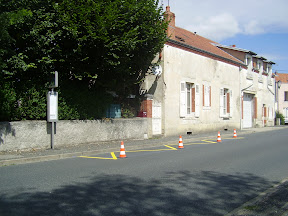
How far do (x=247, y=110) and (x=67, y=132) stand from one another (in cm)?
2204

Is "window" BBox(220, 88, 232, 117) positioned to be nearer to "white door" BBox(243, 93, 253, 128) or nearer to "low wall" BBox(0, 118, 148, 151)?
"white door" BBox(243, 93, 253, 128)

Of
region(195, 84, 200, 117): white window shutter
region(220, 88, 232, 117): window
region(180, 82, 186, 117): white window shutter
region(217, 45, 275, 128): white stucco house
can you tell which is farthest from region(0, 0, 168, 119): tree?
region(217, 45, 275, 128): white stucco house

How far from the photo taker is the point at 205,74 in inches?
891

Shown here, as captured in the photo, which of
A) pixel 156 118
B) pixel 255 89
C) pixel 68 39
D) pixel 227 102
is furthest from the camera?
pixel 255 89

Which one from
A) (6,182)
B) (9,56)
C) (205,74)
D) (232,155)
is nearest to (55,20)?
(9,56)

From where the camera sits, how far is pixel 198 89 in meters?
21.5

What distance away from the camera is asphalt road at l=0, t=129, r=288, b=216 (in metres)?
4.88

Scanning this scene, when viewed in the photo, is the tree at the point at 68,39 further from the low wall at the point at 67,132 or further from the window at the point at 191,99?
the window at the point at 191,99

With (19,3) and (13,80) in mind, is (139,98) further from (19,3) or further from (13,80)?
(19,3)

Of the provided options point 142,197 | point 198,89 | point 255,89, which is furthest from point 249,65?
point 142,197

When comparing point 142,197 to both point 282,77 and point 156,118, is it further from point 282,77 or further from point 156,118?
point 282,77

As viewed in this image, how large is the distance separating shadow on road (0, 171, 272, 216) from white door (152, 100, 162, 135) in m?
10.7

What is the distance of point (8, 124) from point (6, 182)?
15.7 feet

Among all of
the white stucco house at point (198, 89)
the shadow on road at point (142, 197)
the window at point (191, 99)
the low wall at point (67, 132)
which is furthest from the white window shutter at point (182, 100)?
the shadow on road at point (142, 197)
